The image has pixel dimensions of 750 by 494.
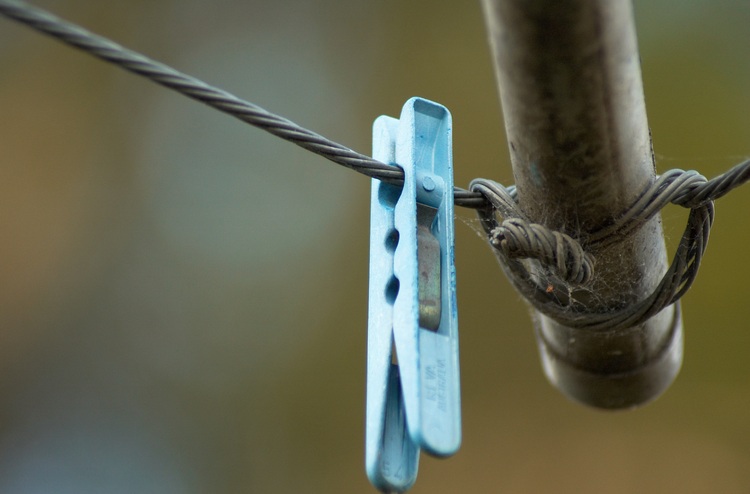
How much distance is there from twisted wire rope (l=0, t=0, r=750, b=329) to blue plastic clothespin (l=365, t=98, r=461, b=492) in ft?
0.10

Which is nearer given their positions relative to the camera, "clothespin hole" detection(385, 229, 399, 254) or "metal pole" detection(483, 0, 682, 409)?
"metal pole" detection(483, 0, 682, 409)

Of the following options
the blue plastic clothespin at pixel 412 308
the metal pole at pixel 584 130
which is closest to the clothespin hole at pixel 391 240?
the blue plastic clothespin at pixel 412 308

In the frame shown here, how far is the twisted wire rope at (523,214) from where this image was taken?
611mm

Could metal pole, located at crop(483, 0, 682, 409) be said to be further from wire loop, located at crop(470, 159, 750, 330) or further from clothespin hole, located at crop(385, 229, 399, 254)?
clothespin hole, located at crop(385, 229, 399, 254)

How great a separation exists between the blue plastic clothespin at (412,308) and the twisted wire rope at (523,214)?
3 centimetres

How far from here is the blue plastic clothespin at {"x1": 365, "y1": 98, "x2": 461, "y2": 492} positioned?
63 cm

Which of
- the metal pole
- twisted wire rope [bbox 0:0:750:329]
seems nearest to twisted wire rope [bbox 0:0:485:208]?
twisted wire rope [bbox 0:0:750:329]

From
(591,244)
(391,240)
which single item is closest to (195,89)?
(391,240)

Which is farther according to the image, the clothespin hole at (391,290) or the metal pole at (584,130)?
the clothespin hole at (391,290)

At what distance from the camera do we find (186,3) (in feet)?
10.4

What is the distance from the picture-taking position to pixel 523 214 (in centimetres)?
71

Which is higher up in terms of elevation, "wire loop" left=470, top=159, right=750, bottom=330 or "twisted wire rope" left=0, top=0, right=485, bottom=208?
"twisted wire rope" left=0, top=0, right=485, bottom=208

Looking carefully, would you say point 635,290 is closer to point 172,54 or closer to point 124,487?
point 124,487

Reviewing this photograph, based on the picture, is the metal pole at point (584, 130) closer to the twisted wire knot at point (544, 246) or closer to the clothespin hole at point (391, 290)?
the twisted wire knot at point (544, 246)
